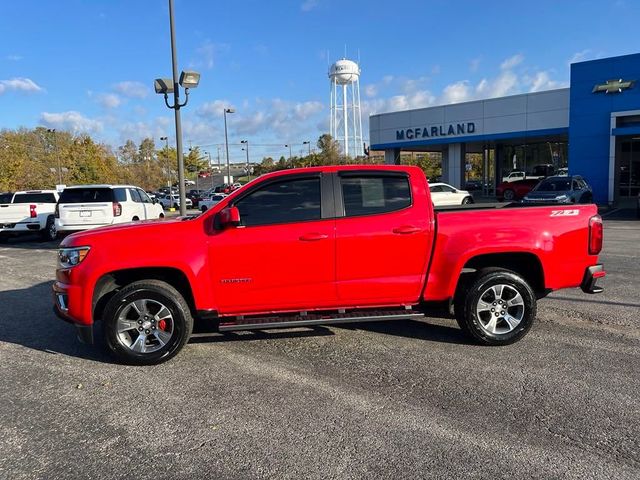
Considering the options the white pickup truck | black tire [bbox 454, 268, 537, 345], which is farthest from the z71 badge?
the white pickup truck

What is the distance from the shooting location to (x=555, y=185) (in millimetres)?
20625

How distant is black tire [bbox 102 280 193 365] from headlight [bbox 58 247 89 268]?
0.49m

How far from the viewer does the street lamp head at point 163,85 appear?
14.7 meters

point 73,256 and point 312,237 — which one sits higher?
point 312,237

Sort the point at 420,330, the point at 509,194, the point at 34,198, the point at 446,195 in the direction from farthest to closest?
1. the point at 509,194
2. the point at 446,195
3. the point at 34,198
4. the point at 420,330

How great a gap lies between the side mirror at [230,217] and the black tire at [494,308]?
7.82 ft

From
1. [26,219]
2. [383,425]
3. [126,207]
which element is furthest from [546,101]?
[383,425]

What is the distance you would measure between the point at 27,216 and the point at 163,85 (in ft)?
20.6

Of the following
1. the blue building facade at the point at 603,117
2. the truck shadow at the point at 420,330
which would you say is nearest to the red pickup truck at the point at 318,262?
the truck shadow at the point at 420,330

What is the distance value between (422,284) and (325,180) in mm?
1437

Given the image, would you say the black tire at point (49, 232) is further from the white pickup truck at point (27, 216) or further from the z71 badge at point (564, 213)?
the z71 badge at point (564, 213)

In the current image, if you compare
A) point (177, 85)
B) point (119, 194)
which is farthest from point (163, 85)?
point (119, 194)

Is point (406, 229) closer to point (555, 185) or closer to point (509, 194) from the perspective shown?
point (555, 185)

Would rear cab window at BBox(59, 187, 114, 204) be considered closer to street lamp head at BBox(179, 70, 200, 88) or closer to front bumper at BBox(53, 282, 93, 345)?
street lamp head at BBox(179, 70, 200, 88)
